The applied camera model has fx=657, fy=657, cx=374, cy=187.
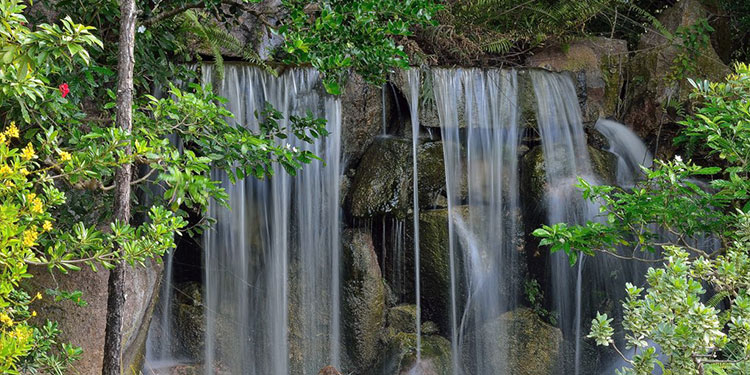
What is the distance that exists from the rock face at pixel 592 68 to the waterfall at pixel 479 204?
959 millimetres

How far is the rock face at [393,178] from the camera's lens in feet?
22.1

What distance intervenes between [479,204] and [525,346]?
1.60 m

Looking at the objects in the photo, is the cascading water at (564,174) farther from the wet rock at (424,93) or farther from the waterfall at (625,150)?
the wet rock at (424,93)

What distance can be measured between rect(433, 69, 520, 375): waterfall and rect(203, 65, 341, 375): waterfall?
1.26 metres

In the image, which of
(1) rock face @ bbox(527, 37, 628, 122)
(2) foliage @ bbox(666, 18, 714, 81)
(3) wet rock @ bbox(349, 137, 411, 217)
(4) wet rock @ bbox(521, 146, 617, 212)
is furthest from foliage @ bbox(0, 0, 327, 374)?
(2) foliage @ bbox(666, 18, 714, 81)

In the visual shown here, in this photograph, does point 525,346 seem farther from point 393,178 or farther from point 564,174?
point 393,178

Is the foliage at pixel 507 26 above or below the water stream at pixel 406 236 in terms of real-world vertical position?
above

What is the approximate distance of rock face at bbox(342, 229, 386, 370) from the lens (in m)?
6.71

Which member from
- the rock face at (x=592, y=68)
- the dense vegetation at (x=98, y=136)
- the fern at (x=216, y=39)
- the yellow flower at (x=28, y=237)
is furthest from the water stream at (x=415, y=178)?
the yellow flower at (x=28, y=237)

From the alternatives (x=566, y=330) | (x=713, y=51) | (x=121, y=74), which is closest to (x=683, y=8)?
(x=713, y=51)

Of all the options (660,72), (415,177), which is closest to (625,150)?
(660,72)

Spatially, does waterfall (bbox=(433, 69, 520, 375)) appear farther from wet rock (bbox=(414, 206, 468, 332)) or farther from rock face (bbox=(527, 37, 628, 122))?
rock face (bbox=(527, 37, 628, 122))

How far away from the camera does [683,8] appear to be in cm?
812

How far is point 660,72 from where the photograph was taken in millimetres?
7820
